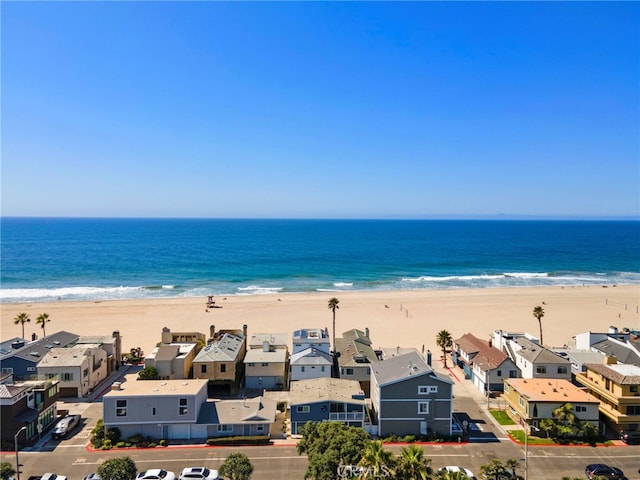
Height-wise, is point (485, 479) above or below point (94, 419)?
above

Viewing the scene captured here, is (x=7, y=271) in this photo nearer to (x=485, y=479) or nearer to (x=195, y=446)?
(x=195, y=446)

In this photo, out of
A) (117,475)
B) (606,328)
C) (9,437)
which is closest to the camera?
(117,475)

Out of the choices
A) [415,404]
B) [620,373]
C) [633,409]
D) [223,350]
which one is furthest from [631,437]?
[223,350]

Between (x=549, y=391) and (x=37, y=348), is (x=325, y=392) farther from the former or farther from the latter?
(x=37, y=348)

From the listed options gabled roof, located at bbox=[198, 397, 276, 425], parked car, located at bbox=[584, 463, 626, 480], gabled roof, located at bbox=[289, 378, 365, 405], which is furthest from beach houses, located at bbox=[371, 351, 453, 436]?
parked car, located at bbox=[584, 463, 626, 480]

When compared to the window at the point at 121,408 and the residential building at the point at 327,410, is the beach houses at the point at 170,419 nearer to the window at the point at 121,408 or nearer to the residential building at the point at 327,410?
the window at the point at 121,408

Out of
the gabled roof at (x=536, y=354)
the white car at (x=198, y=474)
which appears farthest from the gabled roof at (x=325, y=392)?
the gabled roof at (x=536, y=354)

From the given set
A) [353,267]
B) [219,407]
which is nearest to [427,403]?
[219,407]
